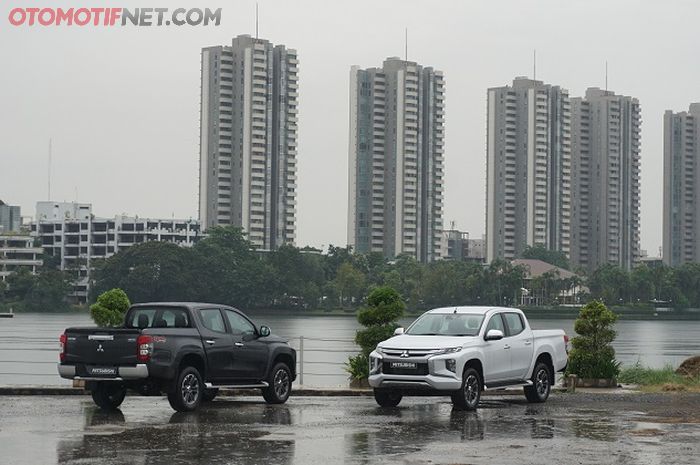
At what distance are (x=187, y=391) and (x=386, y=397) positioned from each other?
3.49 meters

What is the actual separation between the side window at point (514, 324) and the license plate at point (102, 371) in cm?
708

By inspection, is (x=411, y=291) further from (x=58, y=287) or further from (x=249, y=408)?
(x=249, y=408)

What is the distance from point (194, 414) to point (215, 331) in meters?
1.89

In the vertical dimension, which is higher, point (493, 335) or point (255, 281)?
point (255, 281)

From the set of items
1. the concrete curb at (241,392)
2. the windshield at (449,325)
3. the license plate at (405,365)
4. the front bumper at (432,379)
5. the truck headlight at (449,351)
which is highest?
the windshield at (449,325)

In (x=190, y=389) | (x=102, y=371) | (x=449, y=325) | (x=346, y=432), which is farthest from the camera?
(x=449, y=325)

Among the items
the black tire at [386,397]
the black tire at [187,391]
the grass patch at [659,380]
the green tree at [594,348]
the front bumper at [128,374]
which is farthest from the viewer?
the green tree at [594,348]

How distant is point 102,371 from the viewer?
20188 millimetres

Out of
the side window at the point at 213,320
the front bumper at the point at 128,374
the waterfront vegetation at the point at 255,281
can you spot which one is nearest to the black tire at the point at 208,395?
the side window at the point at 213,320

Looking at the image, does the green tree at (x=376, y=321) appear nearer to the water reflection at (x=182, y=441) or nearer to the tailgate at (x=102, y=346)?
the water reflection at (x=182, y=441)

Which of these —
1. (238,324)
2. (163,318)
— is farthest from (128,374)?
(238,324)

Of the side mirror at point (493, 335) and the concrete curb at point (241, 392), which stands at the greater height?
the side mirror at point (493, 335)

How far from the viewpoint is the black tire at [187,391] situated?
2028 cm

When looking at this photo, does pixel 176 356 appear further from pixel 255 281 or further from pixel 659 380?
pixel 255 281
